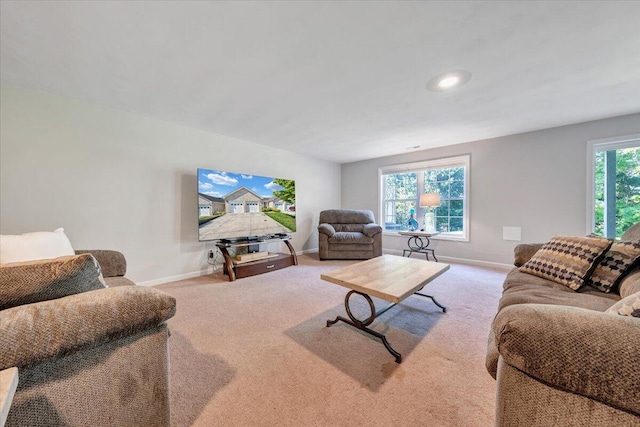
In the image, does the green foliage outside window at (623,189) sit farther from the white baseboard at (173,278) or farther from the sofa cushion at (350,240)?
the white baseboard at (173,278)

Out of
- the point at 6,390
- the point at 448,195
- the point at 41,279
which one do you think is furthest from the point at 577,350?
the point at 448,195

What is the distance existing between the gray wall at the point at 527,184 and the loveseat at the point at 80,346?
4594 mm

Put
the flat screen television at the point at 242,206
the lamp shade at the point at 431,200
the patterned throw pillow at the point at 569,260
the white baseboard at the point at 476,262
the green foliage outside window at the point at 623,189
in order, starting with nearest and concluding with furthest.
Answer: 1. the patterned throw pillow at the point at 569,260
2. the green foliage outside window at the point at 623,189
3. the flat screen television at the point at 242,206
4. the white baseboard at the point at 476,262
5. the lamp shade at the point at 431,200

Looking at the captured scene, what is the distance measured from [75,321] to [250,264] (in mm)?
2732

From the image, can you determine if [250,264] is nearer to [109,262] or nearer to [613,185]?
[109,262]

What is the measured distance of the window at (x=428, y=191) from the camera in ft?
14.1

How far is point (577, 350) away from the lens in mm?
621

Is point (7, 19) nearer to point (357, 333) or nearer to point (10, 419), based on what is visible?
point (10, 419)

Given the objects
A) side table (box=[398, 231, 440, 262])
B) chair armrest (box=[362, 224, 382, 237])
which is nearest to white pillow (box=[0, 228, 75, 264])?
chair armrest (box=[362, 224, 382, 237])

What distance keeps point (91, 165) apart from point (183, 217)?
1108 millimetres

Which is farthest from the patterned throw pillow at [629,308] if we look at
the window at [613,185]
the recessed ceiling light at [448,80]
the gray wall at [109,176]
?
the gray wall at [109,176]

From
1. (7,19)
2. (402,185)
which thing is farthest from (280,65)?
(402,185)

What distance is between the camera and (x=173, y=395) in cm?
126

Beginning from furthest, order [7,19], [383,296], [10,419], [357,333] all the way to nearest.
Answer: [357,333] < [383,296] < [7,19] < [10,419]
